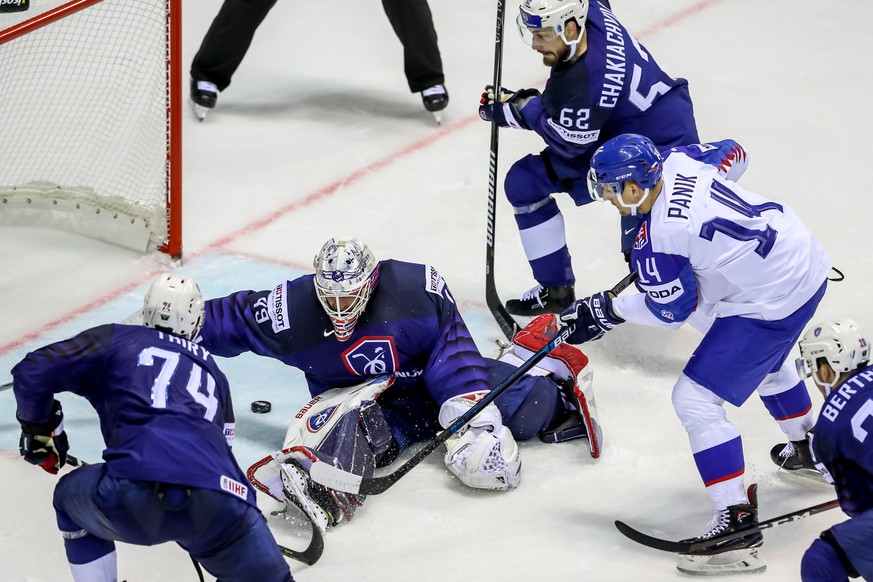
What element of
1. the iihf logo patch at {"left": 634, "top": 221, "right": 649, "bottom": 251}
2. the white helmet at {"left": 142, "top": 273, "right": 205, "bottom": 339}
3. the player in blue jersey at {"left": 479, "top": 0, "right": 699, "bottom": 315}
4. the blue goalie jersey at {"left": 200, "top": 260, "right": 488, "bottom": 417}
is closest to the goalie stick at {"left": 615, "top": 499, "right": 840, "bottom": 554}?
the blue goalie jersey at {"left": 200, "top": 260, "right": 488, "bottom": 417}

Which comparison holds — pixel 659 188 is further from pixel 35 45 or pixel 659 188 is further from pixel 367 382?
pixel 35 45

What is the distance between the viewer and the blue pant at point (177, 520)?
3.00m

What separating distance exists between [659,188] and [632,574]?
106cm

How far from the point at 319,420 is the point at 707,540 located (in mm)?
1171

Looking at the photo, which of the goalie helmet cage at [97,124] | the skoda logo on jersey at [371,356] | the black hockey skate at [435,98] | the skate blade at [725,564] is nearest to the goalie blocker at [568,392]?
the skoda logo on jersey at [371,356]

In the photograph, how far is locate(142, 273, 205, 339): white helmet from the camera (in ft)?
11.1

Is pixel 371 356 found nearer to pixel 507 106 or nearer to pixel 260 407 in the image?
pixel 260 407

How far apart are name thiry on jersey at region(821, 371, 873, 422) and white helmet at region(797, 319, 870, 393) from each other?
81 mm

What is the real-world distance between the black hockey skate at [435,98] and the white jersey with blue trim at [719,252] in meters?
2.80

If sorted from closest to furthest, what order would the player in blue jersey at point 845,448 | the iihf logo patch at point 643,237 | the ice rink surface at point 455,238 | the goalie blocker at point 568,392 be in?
the player in blue jersey at point 845,448, the iihf logo patch at point 643,237, the ice rink surface at point 455,238, the goalie blocker at point 568,392

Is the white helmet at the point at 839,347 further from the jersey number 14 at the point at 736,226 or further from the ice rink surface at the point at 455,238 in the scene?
the ice rink surface at the point at 455,238

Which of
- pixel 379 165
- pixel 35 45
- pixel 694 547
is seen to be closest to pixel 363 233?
pixel 379 165

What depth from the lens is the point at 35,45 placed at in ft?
21.1

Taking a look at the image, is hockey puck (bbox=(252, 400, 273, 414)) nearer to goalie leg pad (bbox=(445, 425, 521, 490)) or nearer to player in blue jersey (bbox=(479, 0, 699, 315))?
goalie leg pad (bbox=(445, 425, 521, 490))
